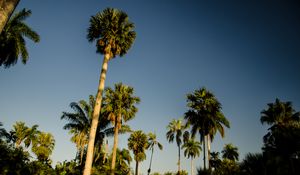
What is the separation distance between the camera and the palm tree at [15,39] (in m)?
26.0

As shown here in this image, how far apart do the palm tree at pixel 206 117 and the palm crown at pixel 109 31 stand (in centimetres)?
1839

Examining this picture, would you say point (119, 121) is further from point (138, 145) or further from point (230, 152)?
point (230, 152)

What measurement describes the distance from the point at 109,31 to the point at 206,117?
20.3 metres

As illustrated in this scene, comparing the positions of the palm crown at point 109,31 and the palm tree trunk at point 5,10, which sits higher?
the palm crown at point 109,31

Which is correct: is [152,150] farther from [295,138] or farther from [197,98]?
[295,138]

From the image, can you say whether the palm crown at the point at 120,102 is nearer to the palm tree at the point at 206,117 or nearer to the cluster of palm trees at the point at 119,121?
the cluster of palm trees at the point at 119,121

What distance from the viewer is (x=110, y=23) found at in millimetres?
18516

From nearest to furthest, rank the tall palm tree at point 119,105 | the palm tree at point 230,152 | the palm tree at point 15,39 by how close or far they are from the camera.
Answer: the palm tree at point 15,39 → the tall palm tree at point 119,105 → the palm tree at point 230,152

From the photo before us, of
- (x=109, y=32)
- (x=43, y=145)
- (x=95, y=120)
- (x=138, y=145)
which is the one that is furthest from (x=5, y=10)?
(x=43, y=145)

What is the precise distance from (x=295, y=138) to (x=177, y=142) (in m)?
44.5

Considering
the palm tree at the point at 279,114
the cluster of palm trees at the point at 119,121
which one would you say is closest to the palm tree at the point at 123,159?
the cluster of palm trees at the point at 119,121

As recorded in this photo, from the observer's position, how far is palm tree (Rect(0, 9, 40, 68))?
26.0m

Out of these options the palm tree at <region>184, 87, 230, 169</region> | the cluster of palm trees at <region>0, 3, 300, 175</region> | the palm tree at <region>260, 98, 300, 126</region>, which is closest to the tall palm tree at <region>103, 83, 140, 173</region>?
the cluster of palm trees at <region>0, 3, 300, 175</region>

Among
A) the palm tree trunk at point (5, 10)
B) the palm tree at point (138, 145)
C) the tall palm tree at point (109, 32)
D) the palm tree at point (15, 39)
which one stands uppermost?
the palm tree at point (15, 39)
